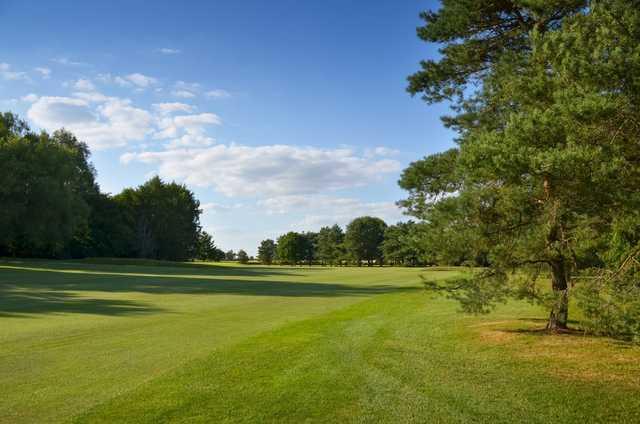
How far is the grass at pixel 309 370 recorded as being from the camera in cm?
766

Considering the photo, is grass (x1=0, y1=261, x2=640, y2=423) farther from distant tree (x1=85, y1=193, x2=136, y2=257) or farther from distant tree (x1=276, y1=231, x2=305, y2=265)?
distant tree (x1=276, y1=231, x2=305, y2=265)

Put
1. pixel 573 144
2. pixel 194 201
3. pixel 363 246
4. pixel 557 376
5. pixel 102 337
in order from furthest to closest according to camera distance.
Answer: pixel 363 246 → pixel 194 201 → pixel 102 337 → pixel 557 376 → pixel 573 144

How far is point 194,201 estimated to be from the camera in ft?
367

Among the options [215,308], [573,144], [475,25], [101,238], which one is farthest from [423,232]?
[101,238]

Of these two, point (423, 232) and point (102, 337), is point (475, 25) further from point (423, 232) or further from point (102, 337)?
point (102, 337)

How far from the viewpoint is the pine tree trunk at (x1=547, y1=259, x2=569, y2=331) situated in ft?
38.7

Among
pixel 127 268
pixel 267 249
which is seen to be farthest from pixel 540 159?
pixel 267 249

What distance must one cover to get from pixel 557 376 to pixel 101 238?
299 ft

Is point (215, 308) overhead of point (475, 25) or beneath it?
beneath

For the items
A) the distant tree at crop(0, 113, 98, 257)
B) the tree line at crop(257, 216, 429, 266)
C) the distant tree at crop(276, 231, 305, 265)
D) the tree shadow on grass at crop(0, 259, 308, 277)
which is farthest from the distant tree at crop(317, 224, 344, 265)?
the distant tree at crop(0, 113, 98, 257)

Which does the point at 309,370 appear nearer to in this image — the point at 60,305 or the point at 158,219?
the point at 60,305

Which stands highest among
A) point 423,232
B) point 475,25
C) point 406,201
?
point 475,25

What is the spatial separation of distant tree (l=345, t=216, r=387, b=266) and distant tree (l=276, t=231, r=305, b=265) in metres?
17.9

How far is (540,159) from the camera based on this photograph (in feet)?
25.1
